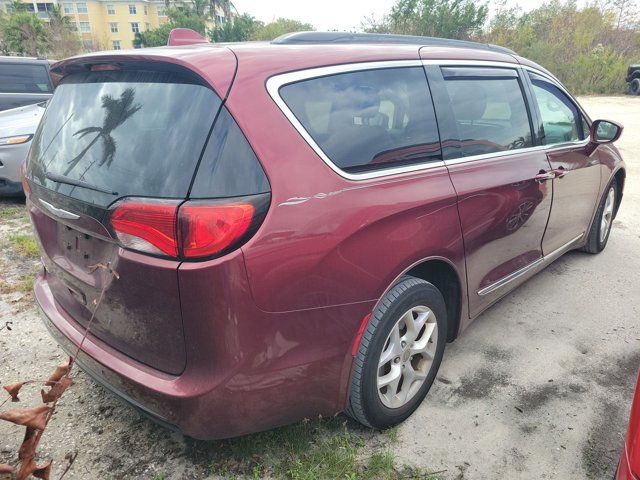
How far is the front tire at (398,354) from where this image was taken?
202 centimetres

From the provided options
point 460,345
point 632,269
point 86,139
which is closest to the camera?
point 86,139

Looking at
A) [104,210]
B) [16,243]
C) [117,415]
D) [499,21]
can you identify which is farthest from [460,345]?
[499,21]

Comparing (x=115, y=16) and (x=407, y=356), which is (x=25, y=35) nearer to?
(x=115, y=16)

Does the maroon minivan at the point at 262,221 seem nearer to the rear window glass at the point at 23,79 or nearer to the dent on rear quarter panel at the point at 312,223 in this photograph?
the dent on rear quarter panel at the point at 312,223

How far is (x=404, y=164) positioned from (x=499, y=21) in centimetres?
3823

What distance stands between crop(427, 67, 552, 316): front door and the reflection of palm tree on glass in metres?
1.43

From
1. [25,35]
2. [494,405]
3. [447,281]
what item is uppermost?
[25,35]

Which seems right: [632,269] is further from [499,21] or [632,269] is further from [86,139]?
[499,21]

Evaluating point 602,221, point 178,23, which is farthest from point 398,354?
point 178,23

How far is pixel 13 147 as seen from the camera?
5.66m

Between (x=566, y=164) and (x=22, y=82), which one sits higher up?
(x=566, y=164)

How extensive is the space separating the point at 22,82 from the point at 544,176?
8.59 m

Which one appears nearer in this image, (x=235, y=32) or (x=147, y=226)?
(x=147, y=226)

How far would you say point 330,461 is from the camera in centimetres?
204
